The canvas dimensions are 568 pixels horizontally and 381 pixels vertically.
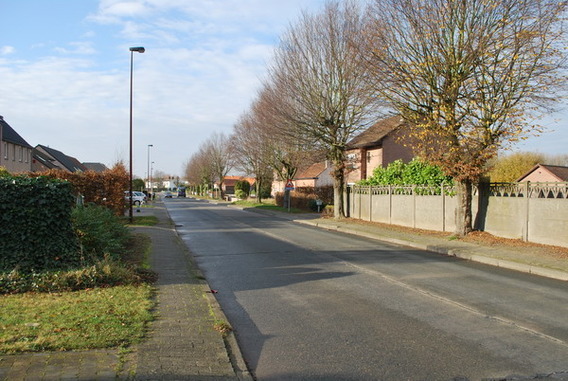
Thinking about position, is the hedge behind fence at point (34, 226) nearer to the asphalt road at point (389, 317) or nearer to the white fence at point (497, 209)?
the asphalt road at point (389, 317)

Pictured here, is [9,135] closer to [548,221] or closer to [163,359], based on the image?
[548,221]

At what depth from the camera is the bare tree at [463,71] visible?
1359 cm

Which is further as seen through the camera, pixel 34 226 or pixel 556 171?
pixel 556 171

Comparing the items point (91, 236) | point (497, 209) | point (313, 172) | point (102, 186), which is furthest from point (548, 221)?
point (313, 172)

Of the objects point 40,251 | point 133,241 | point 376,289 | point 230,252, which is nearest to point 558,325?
point 376,289

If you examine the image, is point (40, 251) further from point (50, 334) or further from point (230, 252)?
point (230, 252)

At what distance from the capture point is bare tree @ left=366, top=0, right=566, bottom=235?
1359 cm

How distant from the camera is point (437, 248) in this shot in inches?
549

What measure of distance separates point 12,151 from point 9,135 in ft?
5.40

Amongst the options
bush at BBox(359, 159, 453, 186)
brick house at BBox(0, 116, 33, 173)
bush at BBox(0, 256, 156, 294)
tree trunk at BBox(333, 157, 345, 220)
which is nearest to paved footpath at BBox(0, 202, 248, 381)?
bush at BBox(0, 256, 156, 294)

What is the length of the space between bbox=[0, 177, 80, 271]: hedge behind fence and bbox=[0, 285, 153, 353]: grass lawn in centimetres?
98

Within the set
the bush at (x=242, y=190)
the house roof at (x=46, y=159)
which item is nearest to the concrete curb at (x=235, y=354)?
the house roof at (x=46, y=159)

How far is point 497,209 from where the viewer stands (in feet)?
50.8

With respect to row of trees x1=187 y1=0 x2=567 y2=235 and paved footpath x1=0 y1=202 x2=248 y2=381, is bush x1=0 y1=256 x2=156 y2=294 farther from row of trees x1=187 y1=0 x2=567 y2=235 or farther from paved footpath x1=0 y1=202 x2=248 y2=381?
row of trees x1=187 y1=0 x2=567 y2=235
